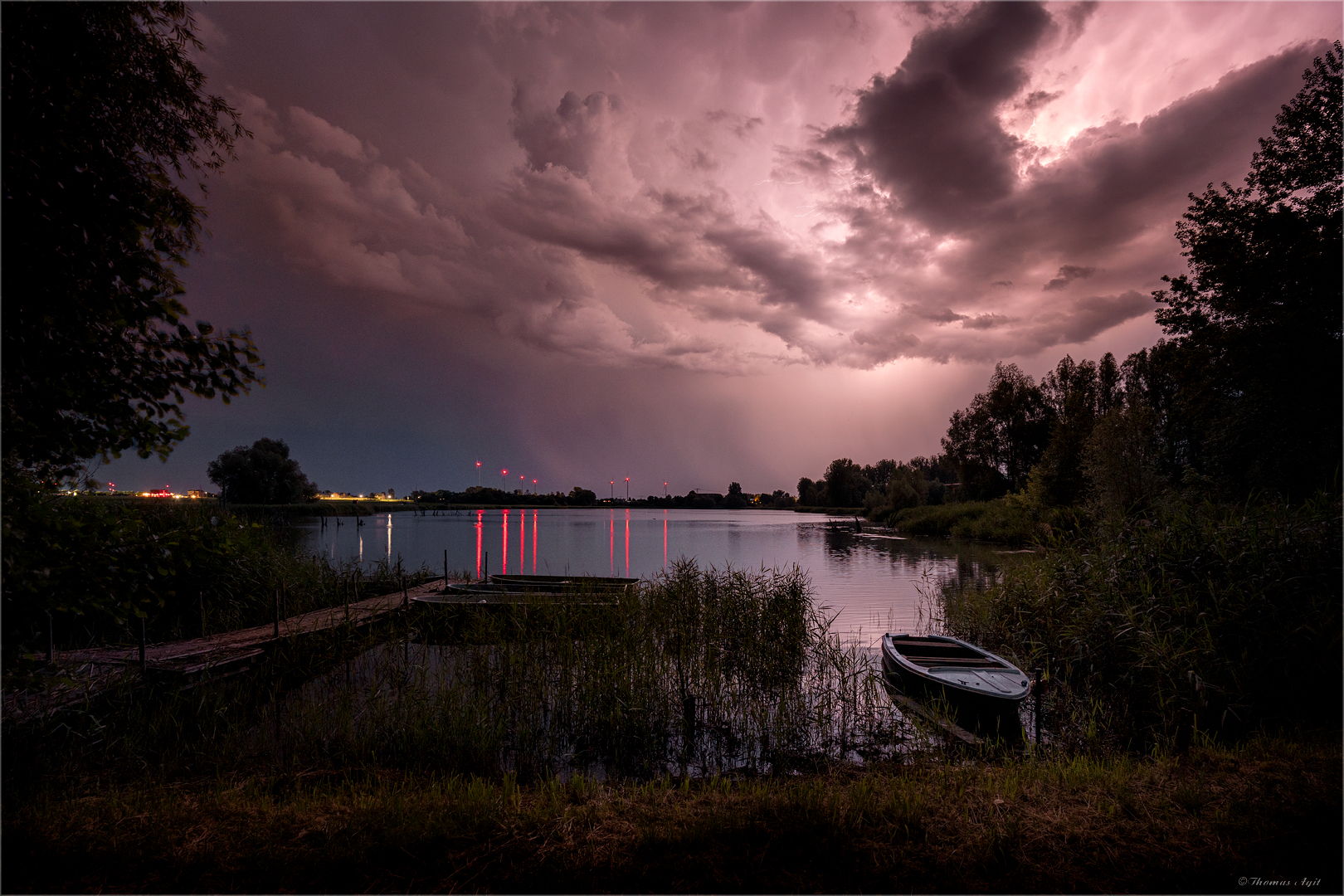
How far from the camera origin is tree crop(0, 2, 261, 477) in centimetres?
329

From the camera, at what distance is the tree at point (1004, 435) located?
5500 cm

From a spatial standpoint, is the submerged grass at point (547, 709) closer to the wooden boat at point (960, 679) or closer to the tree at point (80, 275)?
the wooden boat at point (960, 679)

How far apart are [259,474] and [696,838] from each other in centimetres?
8364

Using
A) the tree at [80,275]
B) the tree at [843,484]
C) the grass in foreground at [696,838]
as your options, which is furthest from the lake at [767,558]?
the tree at [843,484]

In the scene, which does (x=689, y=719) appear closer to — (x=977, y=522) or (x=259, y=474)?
(x=977, y=522)

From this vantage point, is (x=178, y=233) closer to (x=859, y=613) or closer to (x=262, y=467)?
(x=859, y=613)

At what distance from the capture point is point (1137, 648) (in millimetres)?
7598

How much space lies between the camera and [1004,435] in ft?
186

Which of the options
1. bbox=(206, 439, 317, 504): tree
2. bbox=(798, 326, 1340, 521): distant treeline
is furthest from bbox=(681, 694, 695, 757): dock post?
bbox=(206, 439, 317, 504): tree

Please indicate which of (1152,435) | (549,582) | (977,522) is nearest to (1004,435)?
(977,522)

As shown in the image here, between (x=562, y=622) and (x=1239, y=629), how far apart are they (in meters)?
9.49

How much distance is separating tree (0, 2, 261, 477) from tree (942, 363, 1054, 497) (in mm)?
61080

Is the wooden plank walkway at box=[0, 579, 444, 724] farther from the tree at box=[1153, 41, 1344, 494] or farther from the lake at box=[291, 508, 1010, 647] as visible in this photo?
the tree at box=[1153, 41, 1344, 494]

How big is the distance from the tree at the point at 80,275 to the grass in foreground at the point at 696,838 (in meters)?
2.65
